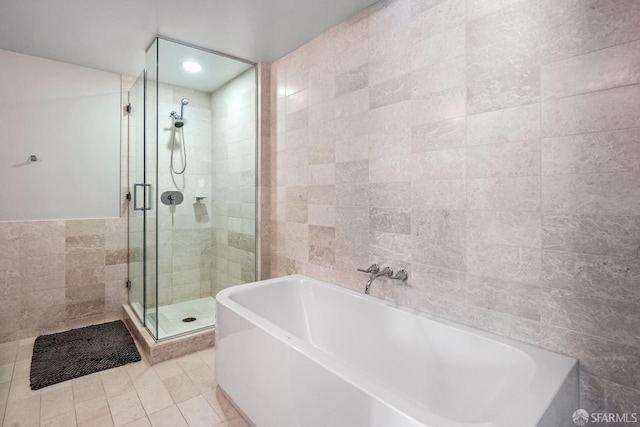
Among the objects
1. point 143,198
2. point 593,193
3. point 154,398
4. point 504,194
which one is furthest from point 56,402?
point 593,193

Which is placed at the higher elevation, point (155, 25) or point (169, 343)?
point (155, 25)

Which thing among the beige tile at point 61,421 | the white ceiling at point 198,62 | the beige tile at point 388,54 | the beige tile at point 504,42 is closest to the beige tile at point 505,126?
the beige tile at point 504,42

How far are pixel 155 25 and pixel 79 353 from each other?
256 cm

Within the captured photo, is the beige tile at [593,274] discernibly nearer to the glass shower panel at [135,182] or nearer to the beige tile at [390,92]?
the beige tile at [390,92]

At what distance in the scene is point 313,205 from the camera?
2.54 meters

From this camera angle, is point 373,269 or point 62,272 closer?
point 373,269

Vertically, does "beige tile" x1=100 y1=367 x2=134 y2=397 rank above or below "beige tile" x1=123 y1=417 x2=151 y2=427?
above

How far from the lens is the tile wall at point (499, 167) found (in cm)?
118

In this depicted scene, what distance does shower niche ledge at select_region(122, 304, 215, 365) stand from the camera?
2.36 metres

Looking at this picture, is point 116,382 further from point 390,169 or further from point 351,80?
point 351,80

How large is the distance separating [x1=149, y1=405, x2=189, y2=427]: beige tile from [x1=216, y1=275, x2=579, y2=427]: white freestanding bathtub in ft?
0.86

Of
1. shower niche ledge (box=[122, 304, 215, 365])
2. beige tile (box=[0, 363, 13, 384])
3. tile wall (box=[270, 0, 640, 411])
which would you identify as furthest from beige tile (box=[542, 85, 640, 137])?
beige tile (box=[0, 363, 13, 384])

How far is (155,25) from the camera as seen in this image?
7.49ft

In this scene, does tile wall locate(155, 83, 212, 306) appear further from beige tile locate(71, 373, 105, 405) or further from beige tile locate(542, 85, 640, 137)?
beige tile locate(542, 85, 640, 137)
